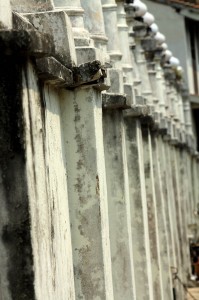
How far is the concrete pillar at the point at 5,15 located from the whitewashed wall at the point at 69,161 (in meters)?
0.02

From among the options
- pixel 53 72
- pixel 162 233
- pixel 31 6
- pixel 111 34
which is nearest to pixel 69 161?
pixel 31 6

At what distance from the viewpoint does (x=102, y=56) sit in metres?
14.7

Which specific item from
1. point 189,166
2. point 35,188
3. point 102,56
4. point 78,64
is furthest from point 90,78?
point 189,166

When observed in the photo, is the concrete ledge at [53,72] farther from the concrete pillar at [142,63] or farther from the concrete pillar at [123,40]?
the concrete pillar at [142,63]

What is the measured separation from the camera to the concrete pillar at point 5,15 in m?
9.95

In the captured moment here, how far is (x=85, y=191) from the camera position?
13547 mm

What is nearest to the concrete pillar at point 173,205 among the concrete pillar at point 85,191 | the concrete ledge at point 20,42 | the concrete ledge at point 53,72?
the concrete pillar at point 85,191

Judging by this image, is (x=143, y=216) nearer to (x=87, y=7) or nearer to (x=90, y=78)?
(x=87, y=7)

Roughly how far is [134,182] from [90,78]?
6820 mm

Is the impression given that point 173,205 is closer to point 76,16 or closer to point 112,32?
point 112,32

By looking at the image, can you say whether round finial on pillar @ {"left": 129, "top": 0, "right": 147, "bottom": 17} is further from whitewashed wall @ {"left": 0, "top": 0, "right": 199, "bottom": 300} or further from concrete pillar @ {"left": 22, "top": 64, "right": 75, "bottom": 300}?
concrete pillar @ {"left": 22, "top": 64, "right": 75, "bottom": 300}

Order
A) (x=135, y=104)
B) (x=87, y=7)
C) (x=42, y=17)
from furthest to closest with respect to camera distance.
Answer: (x=135, y=104)
(x=87, y=7)
(x=42, y=17)

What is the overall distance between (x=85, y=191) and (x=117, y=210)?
3.35m

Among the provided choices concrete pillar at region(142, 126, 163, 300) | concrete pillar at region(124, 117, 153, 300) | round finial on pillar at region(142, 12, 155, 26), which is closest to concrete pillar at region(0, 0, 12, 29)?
concrete pillar at region(124, 117, 153, 300)
